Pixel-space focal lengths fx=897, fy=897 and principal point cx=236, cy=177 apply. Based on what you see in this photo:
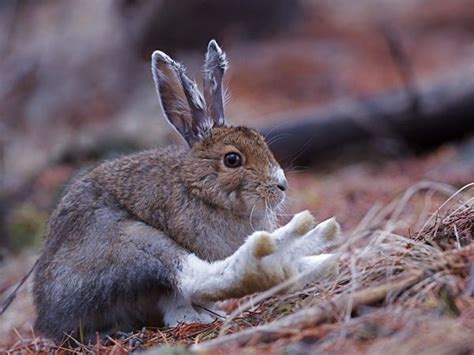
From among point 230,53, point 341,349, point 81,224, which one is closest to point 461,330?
point 341,349

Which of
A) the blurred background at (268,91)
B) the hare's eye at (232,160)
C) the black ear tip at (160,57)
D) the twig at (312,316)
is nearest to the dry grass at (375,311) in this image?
the twig at (312,316)

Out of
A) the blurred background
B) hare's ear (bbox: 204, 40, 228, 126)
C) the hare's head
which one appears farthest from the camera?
the blurred background

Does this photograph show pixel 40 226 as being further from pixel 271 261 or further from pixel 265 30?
pixel 265 30

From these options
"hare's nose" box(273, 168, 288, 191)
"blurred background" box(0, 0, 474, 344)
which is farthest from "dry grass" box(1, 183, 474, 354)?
"blurred background" box(0, 0, 474, 344)

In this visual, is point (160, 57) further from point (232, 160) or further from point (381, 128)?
point (381, 128)

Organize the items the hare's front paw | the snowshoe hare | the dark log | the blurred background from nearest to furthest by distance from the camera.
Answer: the hare's front paw
the snowshoe hare
the blurred background
the dark log

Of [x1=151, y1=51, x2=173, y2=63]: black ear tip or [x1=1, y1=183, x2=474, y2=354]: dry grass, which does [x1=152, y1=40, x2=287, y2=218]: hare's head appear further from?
[x1=1, y1=183, x2=474, y2=354]: dry grass
